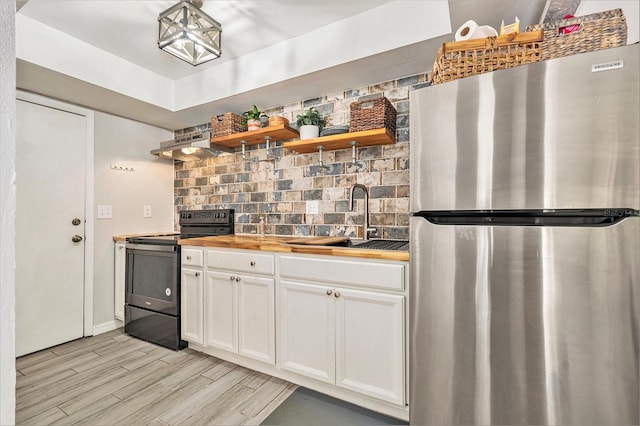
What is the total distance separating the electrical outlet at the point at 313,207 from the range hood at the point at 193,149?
3.36 ft

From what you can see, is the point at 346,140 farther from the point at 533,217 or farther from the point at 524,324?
the point at 524,324

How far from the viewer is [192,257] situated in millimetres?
2434

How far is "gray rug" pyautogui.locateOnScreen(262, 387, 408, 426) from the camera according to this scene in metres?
1.67

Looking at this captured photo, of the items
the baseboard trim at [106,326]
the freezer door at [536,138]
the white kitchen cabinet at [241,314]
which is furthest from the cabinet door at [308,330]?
the baseboard trim at [106,326]

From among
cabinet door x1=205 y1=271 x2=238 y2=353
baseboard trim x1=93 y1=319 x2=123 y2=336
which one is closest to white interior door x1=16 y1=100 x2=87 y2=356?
baseboard trim x1=93 y1=319 x2=123 y2=336

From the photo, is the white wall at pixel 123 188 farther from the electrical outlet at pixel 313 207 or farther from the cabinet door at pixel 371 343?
the cabinet door at pixel 371 343

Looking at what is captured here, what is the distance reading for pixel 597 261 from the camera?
103cm

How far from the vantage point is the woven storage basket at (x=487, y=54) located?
122cm

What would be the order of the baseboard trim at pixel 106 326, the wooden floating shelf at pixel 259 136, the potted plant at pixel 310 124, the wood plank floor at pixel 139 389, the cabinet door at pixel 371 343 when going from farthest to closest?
the baseboard trim at pixel 106 326
the wooden floating shelf at pixel 259 136
the potted plant at pixel 310 124
the wood plank floor at pixel 139 389
the cabinet door at pixel 371 343

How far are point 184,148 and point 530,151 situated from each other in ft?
8.86

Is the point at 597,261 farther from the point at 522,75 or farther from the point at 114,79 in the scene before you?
Result: the point at 114,79

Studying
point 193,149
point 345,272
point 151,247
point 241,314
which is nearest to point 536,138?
point 345,272

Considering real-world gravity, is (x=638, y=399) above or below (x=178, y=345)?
above

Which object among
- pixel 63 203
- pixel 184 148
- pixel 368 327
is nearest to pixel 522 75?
pixel 368 327
